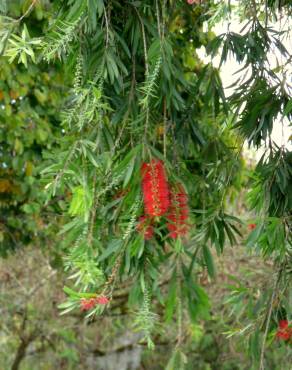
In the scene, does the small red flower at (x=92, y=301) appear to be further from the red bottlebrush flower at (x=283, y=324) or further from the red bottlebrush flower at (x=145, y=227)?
the red bottlebrush flower at (x=283, y=324)

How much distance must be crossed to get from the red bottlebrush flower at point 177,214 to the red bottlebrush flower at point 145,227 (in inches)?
2.2

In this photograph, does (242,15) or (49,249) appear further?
(49,249)

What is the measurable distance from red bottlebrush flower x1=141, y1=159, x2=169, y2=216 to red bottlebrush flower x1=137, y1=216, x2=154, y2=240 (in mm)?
42

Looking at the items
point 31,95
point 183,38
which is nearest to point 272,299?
point 183,38

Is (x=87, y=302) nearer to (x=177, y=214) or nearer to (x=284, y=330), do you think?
(x=177, y=214)

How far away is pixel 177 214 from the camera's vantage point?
1705mm

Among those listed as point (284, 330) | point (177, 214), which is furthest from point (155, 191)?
point (284, 330)

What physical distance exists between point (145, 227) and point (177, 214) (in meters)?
0.09

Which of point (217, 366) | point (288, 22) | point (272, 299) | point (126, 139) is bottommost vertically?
point (217, 366)

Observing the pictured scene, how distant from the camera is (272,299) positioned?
2.34m

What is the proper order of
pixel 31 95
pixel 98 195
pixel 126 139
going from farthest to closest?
1. pixel 31 95
2. pixel 126 139
3. pixel 98 195

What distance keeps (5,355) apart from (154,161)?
4.77 metres

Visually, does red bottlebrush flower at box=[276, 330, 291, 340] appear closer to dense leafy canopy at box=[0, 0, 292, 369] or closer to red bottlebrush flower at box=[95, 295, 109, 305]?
dense leafy canopy at box=[0, 0, 292, 369]

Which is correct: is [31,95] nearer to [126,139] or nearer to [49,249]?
[49,249]
